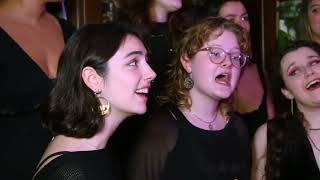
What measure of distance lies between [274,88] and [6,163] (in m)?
1.06

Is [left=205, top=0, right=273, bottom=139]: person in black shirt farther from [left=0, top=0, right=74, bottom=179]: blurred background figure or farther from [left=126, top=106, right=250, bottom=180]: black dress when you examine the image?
[left=0, top=0, right=74, bottom=179]: blurred background figure

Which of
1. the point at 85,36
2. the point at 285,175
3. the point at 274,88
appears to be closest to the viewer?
the point at 85,36

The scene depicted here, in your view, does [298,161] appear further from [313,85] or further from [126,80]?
[126,80]

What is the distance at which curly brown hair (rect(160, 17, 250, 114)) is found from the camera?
1.57 meters

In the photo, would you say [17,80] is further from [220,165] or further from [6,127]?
[220,165]

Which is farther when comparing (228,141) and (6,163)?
(228,141)

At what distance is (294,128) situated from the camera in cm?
185

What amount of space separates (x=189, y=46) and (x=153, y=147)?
13.6 inches

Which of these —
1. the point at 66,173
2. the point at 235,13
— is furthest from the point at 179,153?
the point at 235,13

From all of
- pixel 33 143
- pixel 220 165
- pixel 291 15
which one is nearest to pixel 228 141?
pixel 220 165

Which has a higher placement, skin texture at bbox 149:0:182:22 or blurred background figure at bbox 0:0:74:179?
Result: skin texture at bbox 149:0:182:22

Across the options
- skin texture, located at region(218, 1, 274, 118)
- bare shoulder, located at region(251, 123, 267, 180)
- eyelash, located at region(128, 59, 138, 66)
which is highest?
eyelash, located at region(128, 59, 138, 66)

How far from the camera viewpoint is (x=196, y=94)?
1.58 m

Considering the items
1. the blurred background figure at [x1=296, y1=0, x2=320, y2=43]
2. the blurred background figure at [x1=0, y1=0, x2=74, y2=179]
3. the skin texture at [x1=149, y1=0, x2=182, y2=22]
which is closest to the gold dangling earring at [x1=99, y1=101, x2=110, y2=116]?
the blurred background figure at [x1=0, y1=0, x2=74, y2=179]
